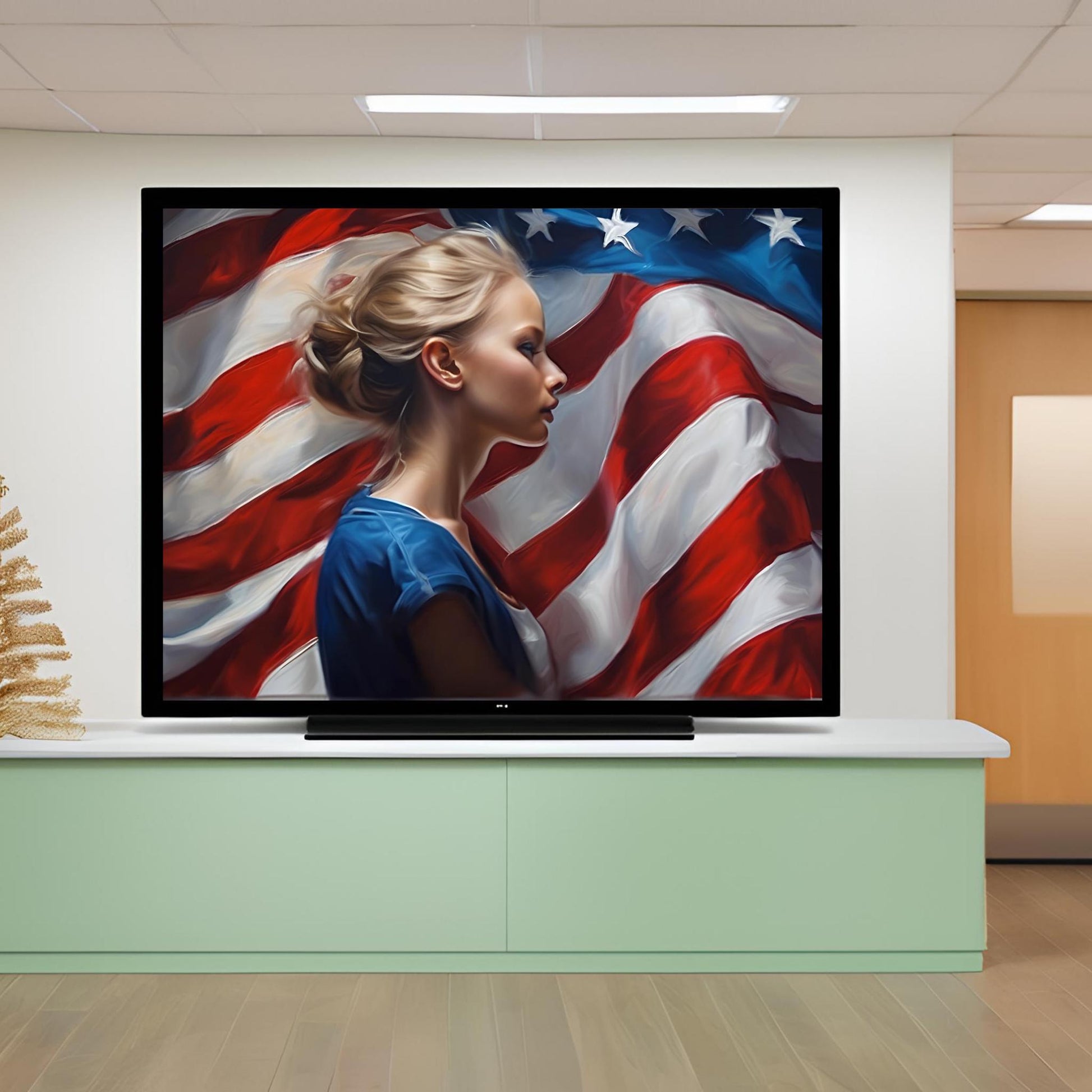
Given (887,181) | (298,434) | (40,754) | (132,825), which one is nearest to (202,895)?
(132,825)

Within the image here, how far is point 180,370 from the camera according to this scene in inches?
148

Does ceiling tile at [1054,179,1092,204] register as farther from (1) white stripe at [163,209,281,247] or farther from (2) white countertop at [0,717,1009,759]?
(1) white stripe at [163,209,281,247]

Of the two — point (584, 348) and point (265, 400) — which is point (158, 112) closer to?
point (265, 400)

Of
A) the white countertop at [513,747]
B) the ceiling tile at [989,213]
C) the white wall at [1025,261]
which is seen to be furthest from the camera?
the white wall at [1025,261]

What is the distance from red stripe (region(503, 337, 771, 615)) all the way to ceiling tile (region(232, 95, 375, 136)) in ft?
4.16

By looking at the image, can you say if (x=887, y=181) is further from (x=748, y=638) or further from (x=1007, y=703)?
(x=1007, y=703)

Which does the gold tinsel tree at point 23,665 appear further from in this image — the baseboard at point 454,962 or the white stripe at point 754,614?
the white stripe at point 754,614

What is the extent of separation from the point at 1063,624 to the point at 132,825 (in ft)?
13.3

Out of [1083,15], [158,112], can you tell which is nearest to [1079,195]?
[1083,15]

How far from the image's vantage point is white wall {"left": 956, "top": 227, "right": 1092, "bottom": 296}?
5234 millimetres

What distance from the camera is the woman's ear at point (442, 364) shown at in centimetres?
375

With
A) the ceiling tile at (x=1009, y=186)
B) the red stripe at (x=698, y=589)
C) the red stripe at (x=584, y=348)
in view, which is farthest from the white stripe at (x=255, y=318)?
the ceiling tile at (x=1009, y=186)

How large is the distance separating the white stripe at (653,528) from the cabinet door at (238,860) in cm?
62

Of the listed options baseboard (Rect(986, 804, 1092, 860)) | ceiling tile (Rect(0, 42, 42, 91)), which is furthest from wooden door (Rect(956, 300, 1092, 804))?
ceiling tile (Rect(0, 42, 42, 91))
